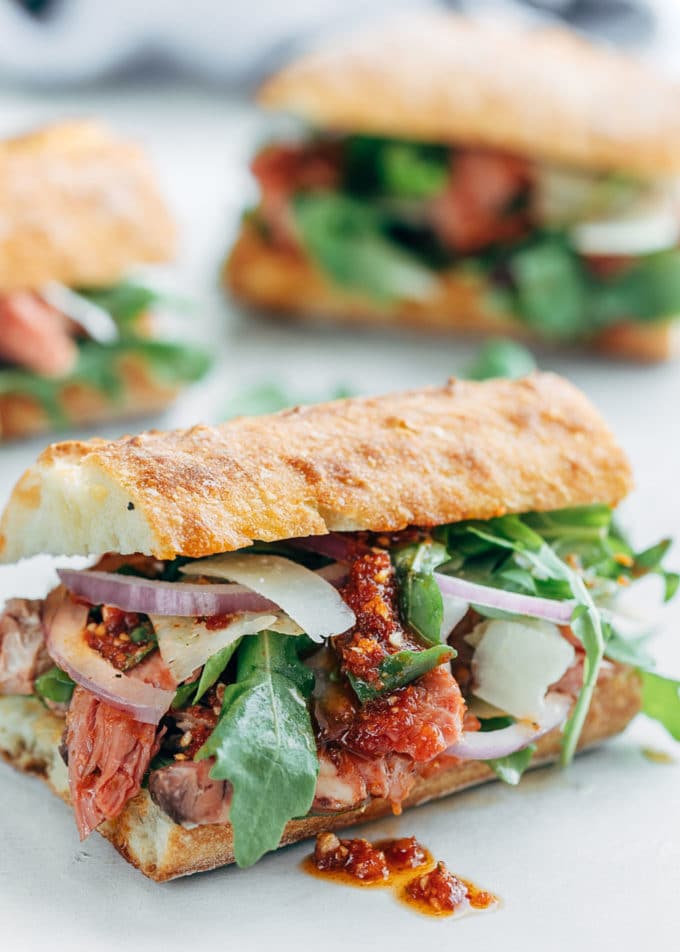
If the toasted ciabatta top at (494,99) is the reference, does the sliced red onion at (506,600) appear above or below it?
below

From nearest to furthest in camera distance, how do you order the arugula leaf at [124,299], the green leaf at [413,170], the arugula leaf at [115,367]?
the arugula leaf at [115,367] → the arugula leaf at [124,299] → the green leaf at [413,170]

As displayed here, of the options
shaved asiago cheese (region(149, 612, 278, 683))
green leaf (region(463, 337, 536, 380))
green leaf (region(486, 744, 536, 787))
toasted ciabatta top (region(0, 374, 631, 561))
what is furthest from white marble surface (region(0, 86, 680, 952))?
green leaf (region(463, 337, 536, 380))

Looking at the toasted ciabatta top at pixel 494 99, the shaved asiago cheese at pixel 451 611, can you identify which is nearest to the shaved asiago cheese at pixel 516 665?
the shaved asiago cheese at pixel 451 611

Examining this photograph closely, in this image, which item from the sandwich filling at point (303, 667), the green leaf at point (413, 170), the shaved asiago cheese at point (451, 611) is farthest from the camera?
the green leaf at point (413, 170)

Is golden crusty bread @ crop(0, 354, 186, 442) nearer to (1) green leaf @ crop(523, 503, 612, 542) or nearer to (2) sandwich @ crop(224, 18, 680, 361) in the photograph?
(2) sandwich @ crop(224, 18, 680, 361)

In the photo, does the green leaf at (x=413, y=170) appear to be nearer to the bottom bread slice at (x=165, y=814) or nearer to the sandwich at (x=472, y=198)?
the sandwich at (x=472, y=198)

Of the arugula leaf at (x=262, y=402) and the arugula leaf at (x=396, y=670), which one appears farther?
the arugula leaf at (x=262, y=402)

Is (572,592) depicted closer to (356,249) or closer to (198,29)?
(356,249)

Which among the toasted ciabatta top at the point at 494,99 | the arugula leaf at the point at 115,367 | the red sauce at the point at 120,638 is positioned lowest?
the arugula leaf at the point at 115,367
